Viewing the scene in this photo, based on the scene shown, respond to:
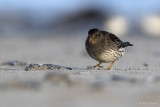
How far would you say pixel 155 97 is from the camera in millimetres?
3891

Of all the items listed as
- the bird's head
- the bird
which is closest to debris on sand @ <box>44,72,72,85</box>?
the bird

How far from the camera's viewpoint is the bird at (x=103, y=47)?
6703 mm

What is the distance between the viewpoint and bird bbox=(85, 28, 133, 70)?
6.70 m

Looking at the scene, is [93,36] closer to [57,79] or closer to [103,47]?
[103,47]

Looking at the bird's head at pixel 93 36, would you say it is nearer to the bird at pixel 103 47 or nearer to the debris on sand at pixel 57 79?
the bird at pixel 103 47

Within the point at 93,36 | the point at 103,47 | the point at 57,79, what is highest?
the point at 93,36

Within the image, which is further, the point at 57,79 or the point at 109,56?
the point at 109,56

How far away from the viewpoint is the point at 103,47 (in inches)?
267

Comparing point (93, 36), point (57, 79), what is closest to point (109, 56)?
point (93, 36)

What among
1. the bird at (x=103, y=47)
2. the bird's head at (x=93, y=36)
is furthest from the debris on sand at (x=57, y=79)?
the bird's head at (x=93, y=36)

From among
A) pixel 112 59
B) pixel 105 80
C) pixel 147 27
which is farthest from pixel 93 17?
pixel 105 80

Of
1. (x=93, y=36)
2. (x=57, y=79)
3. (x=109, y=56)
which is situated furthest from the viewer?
(x=93, y=36)

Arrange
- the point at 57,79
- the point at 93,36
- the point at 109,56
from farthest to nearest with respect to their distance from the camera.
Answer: the point at 93,36 → the point at 109,56 → the point at 57,79

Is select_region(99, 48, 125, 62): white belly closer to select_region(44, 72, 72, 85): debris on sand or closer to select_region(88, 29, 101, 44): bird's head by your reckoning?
select_region(88, 29, 101, 44): bird's head
